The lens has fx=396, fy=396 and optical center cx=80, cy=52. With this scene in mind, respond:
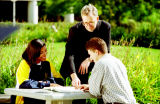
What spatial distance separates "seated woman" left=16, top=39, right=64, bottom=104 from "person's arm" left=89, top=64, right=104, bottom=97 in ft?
2.89

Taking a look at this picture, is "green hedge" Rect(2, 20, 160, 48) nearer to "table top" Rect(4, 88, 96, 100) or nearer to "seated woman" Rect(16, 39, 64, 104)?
"seated woman" Rect(16, 39, 64, 104)

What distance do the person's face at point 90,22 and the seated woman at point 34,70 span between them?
578 millimetres

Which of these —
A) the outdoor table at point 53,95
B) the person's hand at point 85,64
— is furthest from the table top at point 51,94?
the person's hand at point 85,64

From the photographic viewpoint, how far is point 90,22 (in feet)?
16.1

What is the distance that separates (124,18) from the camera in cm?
2394

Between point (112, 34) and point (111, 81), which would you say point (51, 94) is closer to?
point (111, 81)

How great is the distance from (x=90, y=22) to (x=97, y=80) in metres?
1.08

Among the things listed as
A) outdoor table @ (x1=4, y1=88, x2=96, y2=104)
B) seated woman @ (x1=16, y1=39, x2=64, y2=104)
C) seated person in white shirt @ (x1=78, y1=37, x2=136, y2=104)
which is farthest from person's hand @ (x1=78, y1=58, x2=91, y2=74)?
seated person in white shirt @ (x1=78, y1=37, x2=136, y2=104)

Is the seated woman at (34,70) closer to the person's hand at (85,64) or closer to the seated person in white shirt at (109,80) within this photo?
the person's hand at (85,64)

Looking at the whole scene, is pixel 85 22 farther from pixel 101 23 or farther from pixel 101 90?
pixel 101 90

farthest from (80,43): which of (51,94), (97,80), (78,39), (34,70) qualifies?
(51,94)

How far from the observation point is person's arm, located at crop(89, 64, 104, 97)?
4.01 meters

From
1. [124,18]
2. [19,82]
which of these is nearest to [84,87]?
[19,82]

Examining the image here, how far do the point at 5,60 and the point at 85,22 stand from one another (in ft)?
8.83
